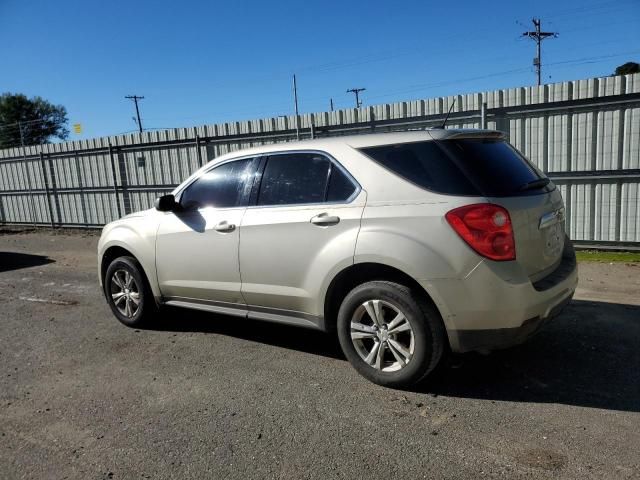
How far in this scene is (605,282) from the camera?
21.9 ft

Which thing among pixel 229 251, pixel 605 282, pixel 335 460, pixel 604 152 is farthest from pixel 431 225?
pixel 604 152

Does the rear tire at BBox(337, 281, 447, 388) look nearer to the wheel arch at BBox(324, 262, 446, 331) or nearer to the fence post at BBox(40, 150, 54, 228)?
the wheel arch at BBox(324, 262, 446, 331)

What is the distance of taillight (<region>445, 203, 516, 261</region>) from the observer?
10.7 ft

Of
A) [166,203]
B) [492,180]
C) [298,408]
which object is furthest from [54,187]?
[492,180]

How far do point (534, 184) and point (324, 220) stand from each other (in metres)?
1.52

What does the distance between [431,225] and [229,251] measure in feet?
6.13

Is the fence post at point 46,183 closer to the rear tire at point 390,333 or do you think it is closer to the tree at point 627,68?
the rear tire at point 390,333

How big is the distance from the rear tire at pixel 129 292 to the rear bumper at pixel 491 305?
3190mm

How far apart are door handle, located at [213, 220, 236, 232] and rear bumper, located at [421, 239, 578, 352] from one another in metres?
1.82

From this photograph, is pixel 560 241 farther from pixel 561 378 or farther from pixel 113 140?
pixel 113 140

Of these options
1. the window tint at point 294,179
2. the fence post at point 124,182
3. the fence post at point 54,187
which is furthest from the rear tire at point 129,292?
the fence post at point 54,187

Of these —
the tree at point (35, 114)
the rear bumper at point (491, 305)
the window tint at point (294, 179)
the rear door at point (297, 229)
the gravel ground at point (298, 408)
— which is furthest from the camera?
the tree at point (35, 114)

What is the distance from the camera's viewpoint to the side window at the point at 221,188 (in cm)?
459

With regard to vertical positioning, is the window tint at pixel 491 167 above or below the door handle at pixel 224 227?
above
